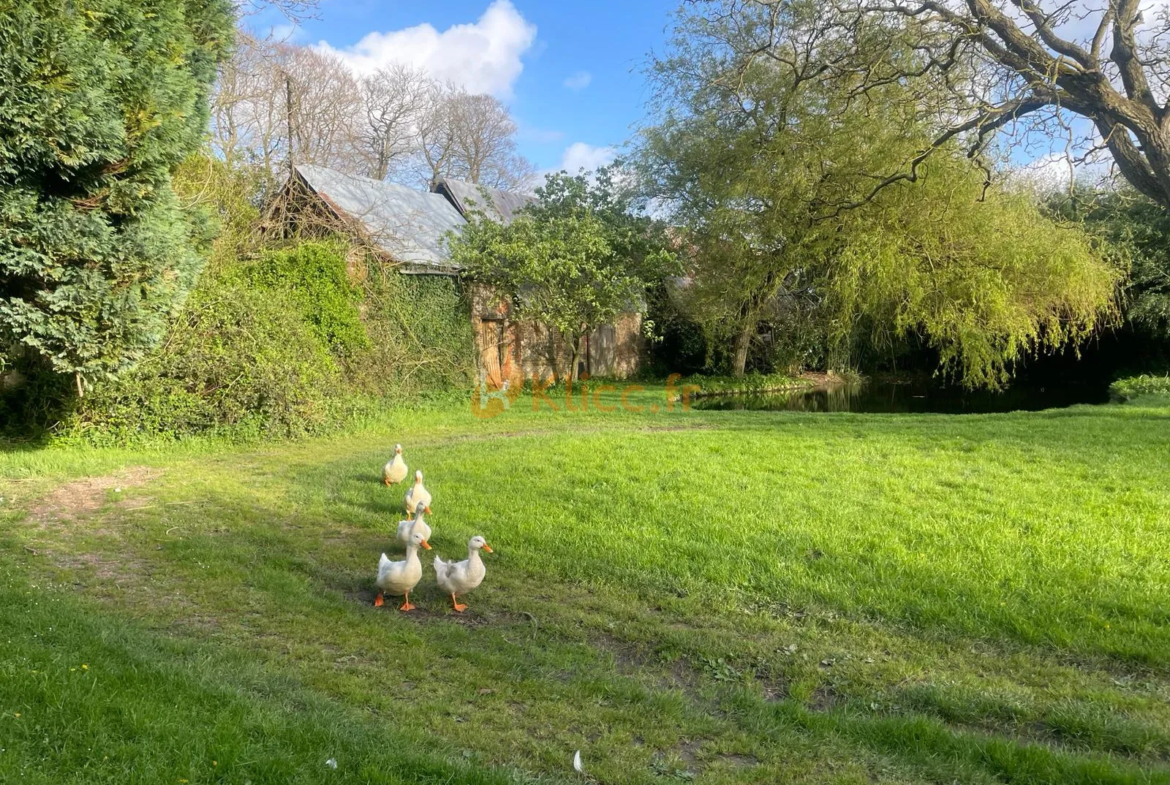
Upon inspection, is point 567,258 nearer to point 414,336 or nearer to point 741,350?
point 414,336

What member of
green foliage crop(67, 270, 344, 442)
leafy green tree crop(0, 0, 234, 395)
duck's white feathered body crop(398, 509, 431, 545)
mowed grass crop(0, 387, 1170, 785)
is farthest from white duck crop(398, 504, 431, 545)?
green foliage crop(67, 270, 344, 442)

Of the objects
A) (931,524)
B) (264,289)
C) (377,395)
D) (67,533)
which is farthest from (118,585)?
(377,395)

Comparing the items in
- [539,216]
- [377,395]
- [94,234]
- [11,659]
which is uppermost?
[539,216]

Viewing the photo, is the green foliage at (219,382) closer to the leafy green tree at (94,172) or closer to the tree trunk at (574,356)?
the leafy green tree at (94,172)

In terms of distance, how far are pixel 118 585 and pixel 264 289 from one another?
25.8 feet

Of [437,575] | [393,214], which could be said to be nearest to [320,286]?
[393,214]

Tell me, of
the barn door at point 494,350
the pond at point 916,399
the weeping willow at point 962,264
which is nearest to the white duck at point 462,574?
the pond at point 916,399

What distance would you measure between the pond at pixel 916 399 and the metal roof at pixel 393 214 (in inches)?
298

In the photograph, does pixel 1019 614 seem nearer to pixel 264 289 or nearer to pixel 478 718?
pixel 478 718

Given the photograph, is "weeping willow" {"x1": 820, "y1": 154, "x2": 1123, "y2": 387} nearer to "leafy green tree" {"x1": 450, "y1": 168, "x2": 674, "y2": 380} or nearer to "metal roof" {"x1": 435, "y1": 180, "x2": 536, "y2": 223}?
"leafy green tree" {"x1": 450, "y1": 168, "x2": 674, "y2": 380}

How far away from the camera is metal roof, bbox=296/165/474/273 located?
15445 millimetres

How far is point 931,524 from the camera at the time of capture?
5922mm

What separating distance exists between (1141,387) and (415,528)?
20236 millimetres

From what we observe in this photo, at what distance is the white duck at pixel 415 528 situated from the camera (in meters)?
5.06
